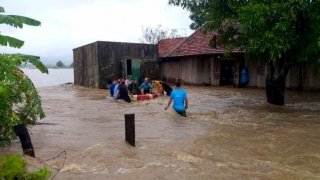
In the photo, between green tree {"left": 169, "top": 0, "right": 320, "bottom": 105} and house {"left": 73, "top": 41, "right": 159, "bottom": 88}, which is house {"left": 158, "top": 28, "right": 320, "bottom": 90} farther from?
green tree {"left": 169, "top": 0, "right": 320, "bottom": 105}

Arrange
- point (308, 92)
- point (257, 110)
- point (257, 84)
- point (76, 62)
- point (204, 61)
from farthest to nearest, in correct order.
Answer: point (76, 62), point (204, 61), point (257, 84), point (308, 92), point (257, 110)

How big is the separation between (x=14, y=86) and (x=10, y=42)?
261cm

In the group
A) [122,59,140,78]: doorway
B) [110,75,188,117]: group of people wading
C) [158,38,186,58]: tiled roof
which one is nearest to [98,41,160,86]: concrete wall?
[122,59,140,78]: doorway

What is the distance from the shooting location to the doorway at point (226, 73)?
2445cm

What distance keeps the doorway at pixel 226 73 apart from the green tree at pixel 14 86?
18.0 m

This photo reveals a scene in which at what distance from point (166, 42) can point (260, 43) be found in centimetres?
2071

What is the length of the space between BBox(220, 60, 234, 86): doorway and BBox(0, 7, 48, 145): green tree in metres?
18.0

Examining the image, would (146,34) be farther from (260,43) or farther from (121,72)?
(260,43)

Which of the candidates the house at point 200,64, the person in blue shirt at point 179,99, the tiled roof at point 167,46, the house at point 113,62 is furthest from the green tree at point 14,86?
the tiled roof at point 167,46

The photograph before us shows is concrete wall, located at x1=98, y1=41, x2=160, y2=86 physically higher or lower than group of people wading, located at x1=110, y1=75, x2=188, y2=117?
higher

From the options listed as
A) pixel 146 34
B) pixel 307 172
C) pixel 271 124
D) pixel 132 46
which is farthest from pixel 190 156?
pixel 146 34

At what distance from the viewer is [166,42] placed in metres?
31.1

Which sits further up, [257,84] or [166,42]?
[166,42]

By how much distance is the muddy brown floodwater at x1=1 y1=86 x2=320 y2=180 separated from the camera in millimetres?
5832
